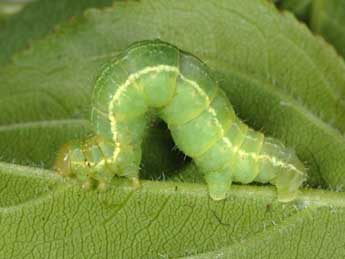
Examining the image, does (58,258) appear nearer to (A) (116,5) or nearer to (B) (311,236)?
(B) (311,236)

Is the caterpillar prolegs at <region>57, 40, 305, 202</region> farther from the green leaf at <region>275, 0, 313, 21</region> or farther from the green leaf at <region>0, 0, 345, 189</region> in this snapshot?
the green leaf at <region>275, 0, 313, 21</region>

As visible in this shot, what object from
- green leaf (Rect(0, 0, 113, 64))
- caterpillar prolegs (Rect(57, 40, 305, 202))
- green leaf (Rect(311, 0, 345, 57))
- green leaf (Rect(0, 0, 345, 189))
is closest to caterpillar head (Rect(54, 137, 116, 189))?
caterpillar prolegs (Rect(57, 40, 305, 202))

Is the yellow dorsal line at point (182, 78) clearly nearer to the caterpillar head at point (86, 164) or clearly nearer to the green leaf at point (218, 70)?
the caterpillar head at point (86, 164)

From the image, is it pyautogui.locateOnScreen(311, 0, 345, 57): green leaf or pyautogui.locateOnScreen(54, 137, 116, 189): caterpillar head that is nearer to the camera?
pyautogui.locateOnScreen(54, 137, 116, 189): caterpillar head

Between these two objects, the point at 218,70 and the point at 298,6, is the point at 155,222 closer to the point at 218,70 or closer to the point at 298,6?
the point at 218,70

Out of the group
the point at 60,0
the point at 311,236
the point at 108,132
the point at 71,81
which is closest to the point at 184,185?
the point at 108,132
